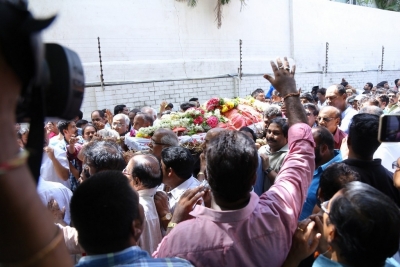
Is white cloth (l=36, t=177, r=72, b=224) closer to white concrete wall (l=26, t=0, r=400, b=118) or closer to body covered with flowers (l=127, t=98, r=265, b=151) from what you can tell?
body covered with flowers (l=127, t=98, r=265, b=151)

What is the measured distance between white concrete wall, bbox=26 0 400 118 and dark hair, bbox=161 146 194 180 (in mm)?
6623

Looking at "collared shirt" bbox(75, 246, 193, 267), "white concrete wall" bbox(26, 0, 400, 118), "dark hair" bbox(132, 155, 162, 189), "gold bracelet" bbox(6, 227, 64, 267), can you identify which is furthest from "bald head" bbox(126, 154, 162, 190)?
"white concrete wall" bbox(26, 0, 400, 118)

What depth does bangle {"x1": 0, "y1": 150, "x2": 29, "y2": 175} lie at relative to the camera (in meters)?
0.55

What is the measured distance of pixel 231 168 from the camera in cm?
157

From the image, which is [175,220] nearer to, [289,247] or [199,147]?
[289,247]

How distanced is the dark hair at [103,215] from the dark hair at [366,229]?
812 mm

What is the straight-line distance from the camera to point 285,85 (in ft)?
6.82

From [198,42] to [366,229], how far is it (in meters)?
12.3

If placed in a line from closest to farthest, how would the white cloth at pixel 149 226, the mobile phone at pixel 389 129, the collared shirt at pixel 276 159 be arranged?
1. the mobile phone at pixel 389 129
2. the white cloth at pixel 149 226
3. the collared shirt at pixel 276 159

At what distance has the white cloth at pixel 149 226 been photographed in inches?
93.7

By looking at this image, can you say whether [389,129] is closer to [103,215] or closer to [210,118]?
[103,215]

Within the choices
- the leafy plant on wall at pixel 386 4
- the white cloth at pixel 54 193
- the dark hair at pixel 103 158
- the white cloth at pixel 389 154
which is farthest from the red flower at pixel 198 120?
the leafy plant on wall at pixel 386 4

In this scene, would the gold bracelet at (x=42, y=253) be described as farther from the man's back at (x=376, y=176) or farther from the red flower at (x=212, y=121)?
the red flower at (x=212, y=121)

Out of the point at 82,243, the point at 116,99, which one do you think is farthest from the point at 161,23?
the point at 82,243
